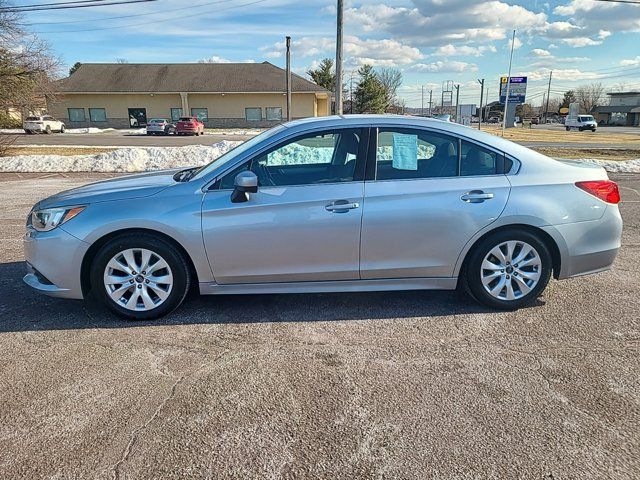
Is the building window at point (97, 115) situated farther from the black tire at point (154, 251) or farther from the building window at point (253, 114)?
the black tire at point (154, 251)

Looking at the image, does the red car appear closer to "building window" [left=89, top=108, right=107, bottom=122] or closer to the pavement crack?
"building window" [left=89, top=108, right=107, bottom=122]

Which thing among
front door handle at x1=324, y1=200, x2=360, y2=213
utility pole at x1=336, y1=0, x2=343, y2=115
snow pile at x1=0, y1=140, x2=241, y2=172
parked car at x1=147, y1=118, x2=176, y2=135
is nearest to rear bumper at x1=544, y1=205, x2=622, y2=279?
front door handle at x1=324, y1=200, x2=360, y2=213

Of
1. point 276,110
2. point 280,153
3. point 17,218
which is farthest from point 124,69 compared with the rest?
point 280,153

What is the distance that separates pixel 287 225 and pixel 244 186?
475 mm

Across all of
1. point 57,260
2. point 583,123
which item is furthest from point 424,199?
point 583,123

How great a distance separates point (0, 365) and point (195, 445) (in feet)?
5.85

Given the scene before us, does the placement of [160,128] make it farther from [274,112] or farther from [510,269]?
[510,269]

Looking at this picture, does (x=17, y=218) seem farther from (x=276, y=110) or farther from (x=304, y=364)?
(x=276, y=110)

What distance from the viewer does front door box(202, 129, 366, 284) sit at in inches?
149

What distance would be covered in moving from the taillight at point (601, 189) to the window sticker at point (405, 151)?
1.49 m

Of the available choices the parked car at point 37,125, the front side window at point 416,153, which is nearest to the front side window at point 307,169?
the front side window at point 416,153

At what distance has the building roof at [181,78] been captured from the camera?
47750 mm

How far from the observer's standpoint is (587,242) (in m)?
4.14

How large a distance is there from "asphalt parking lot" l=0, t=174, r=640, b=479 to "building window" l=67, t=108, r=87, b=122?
174ft
